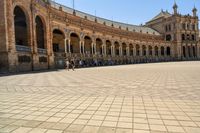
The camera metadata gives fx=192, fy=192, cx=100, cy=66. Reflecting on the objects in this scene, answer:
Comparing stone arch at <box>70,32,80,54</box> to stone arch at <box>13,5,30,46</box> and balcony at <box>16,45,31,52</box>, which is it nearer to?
stone arch at <box>13,5,30,46</box>

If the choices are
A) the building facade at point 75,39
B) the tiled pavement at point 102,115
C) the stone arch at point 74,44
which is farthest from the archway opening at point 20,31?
the tiled pavement at point 102,115

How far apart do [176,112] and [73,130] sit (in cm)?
277

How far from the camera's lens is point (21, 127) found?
4172 millimetres

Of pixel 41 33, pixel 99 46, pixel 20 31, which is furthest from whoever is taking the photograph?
pixel 99 46

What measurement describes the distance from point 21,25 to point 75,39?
52.2 feet

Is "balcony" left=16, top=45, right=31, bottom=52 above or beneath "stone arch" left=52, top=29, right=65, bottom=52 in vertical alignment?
beneath

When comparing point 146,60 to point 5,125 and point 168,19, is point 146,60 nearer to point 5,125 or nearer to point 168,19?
point 168,19

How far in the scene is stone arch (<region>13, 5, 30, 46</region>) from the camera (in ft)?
84.2

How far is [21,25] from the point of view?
3119 cm

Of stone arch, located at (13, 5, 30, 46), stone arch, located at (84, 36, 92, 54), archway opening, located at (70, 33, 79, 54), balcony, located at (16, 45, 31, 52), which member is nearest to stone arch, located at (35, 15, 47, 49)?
stone arch, located at (13, 5, 30, 46)

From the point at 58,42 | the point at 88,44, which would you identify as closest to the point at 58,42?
the point at 58,42

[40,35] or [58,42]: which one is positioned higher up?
[58,42]

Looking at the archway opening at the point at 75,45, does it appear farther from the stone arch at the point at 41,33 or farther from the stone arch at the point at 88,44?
the stone arch at the point at 41,33

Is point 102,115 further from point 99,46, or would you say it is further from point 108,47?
point 108,47
